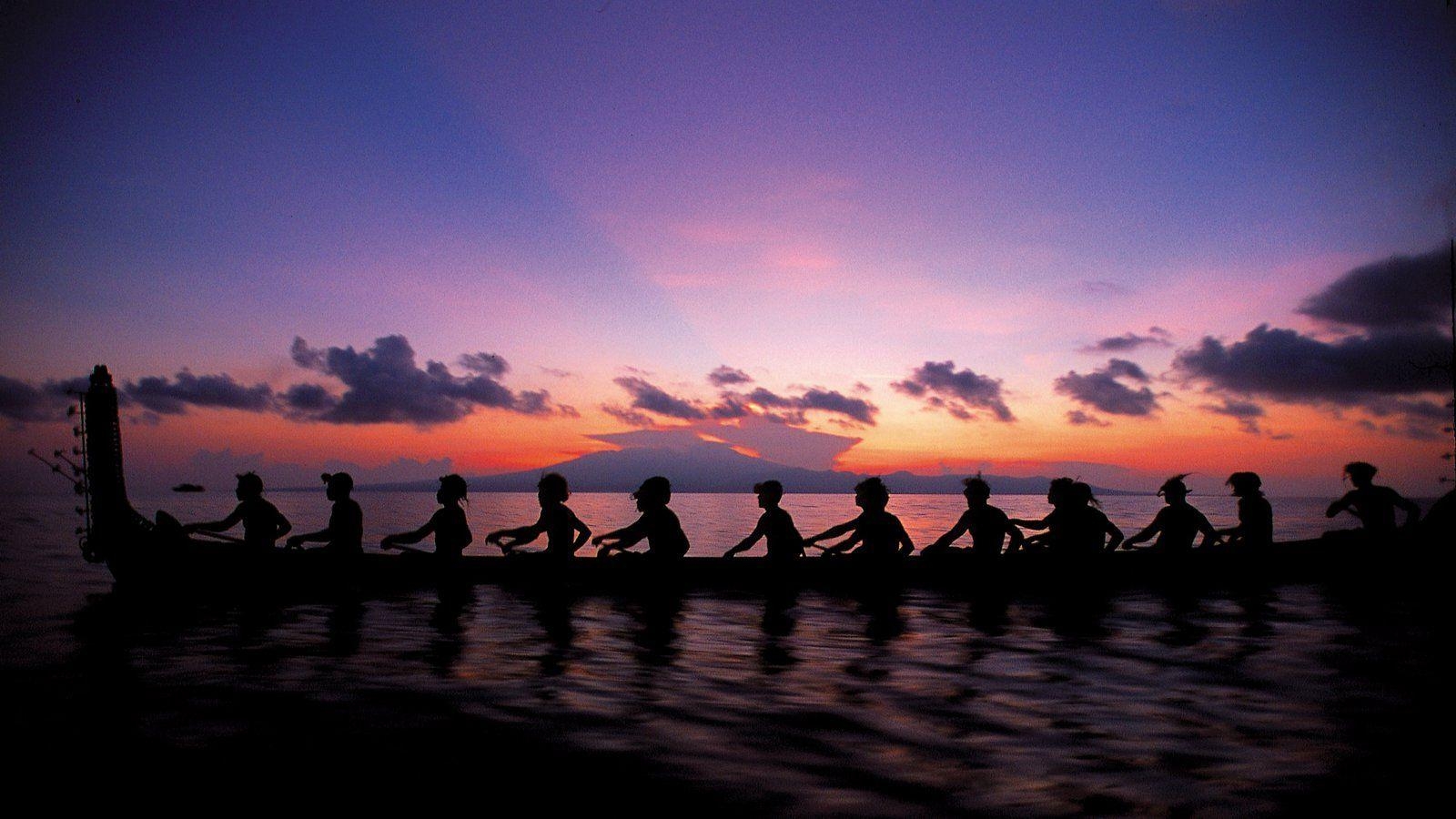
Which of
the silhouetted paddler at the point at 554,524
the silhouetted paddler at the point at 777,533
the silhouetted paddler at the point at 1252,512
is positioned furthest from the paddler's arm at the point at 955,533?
the silhouetted paddler at the point at 554,524

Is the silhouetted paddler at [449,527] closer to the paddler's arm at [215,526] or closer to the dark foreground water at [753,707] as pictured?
the dark foreground water at [753,707]

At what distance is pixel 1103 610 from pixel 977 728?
745 cm

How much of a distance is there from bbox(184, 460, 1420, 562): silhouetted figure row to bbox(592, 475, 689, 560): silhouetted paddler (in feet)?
0.06

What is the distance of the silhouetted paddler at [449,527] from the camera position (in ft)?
44.6

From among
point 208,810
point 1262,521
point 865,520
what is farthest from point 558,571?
point 1262,521

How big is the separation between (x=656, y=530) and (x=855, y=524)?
360 centimetres

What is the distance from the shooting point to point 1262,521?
15414 mm

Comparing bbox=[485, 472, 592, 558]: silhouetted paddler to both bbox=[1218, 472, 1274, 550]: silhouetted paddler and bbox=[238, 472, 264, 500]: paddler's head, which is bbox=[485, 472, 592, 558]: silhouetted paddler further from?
bbox=[1218, 472, 1274, 550]: silhouetted paddler

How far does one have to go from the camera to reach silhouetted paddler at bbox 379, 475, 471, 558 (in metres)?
13.6

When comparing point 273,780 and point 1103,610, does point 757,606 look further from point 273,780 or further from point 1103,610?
point 273,780

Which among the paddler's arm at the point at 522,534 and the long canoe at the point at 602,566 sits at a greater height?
the paddler's arm at the point at 522,534

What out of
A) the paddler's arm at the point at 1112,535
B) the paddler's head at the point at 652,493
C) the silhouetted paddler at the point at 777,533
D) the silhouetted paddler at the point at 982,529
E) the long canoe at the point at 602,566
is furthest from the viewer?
the paddler's arm at the point at 1112,535

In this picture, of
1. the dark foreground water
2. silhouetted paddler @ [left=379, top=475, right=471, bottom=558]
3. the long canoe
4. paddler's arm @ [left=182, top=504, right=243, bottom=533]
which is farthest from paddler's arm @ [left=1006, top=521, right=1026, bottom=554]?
paddler's arm @ [left=182, top=504, right=243, bottom=533]

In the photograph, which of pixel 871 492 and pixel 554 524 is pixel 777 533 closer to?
pixel 871 492
